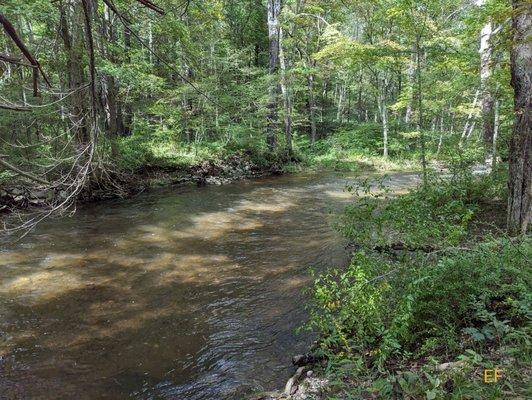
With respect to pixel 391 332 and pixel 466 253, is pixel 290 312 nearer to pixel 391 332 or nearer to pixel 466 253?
pixel 391 332

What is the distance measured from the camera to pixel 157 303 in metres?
5.40

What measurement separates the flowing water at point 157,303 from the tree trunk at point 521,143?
2617 mm

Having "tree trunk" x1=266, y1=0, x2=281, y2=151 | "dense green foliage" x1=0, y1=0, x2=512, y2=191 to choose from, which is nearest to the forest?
"dense green foliage" x1=0, y1=0, x2=512, y2=191

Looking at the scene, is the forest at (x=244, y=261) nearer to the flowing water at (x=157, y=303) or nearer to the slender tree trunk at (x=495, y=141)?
the flowing water at (x=157, y=303)

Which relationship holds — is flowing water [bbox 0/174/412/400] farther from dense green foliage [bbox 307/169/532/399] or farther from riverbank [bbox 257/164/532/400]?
dense green foliage [bbox 307/169/532/399]

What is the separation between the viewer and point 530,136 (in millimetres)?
5039

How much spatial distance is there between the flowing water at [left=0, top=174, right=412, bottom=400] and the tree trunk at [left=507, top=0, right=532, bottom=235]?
2617 mm

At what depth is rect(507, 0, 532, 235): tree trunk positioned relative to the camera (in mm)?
4922

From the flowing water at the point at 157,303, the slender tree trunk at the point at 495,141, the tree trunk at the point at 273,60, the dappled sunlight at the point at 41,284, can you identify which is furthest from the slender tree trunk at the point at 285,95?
the dappled sunlight at the point at 41,284

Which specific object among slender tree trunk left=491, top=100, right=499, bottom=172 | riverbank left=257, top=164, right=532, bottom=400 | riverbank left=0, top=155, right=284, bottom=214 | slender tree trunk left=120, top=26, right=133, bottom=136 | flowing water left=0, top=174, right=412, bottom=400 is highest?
slender tree trunk left=120, top=26, right=133, bottom=136

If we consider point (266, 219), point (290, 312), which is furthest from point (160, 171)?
point (290, 312)

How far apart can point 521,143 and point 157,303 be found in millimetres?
5294

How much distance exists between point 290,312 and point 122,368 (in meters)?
2.08

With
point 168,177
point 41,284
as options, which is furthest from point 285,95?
point 41,284
